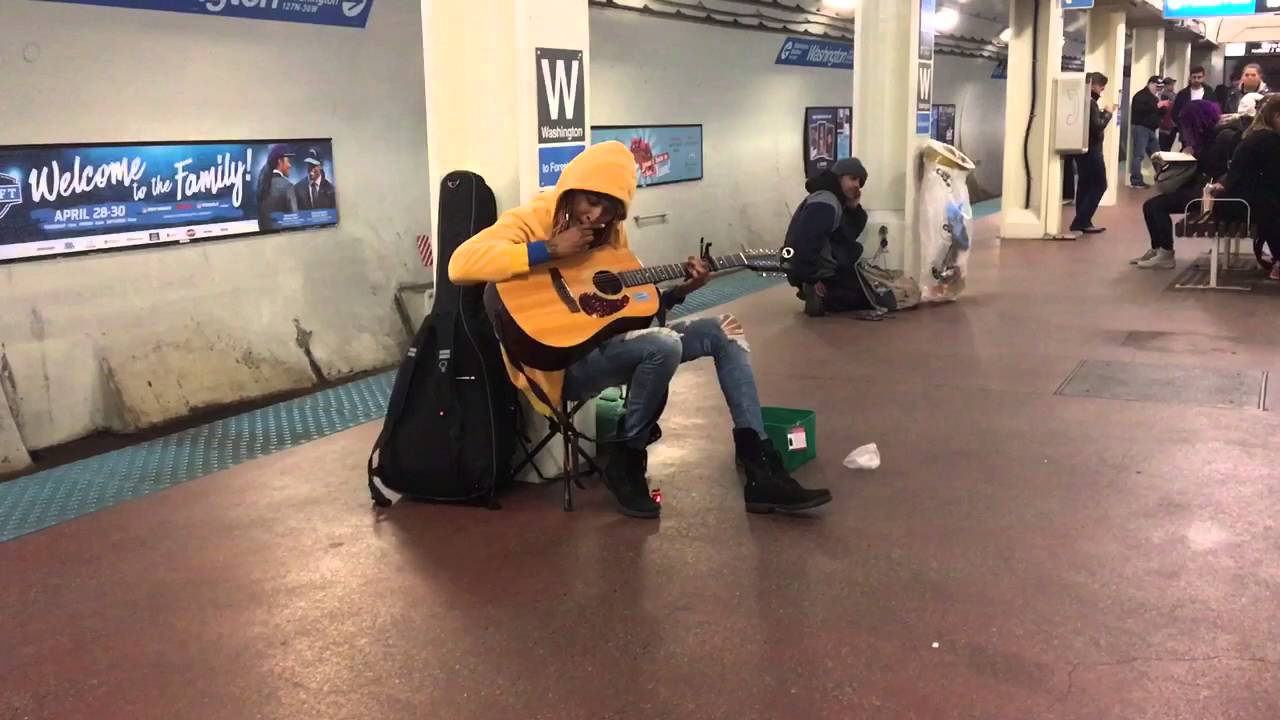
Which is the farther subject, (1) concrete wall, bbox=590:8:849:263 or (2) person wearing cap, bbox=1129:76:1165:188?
(2) person wearing cap, bbox=1129:76:1165:188

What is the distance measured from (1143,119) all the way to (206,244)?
598 inches

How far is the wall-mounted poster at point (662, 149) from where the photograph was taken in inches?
357

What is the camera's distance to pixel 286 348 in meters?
6.31

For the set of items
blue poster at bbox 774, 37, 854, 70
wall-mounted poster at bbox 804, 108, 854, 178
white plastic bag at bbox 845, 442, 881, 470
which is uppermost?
blue poster at bbox 774, 37, 854, 70

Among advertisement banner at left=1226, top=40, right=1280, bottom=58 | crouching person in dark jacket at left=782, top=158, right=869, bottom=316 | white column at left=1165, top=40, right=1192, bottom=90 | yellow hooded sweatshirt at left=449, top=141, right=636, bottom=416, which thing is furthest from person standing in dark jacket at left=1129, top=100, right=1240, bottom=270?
advertisement banner at left=1226, top=40, right=1280, bottom=58

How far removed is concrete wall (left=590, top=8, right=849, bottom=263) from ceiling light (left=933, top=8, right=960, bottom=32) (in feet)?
6.66

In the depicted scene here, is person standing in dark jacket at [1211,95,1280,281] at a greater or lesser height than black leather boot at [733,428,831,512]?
greater

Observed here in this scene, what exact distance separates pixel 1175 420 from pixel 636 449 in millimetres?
2439

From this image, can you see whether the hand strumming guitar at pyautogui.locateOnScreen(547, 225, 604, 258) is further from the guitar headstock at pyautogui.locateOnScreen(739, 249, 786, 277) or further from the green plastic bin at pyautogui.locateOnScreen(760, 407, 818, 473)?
the green plastic bin at pyautogui.locateOnScreen(760, 407, 818, 473)

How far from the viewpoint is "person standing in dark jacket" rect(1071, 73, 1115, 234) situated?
11.6m

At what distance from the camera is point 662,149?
9.63 meters

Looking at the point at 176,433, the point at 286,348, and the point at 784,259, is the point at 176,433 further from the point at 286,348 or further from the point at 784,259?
the point at 784,259

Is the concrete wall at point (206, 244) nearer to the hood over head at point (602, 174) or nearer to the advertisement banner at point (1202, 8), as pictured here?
the hood over head at point (602, 174)

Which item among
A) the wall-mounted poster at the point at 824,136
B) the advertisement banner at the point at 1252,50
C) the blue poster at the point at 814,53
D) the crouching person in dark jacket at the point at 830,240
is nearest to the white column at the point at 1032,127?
the wall-mounted poster at the point at 824,136
